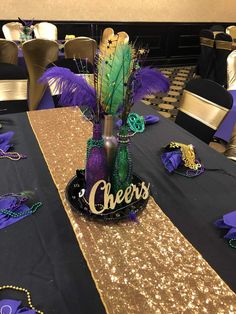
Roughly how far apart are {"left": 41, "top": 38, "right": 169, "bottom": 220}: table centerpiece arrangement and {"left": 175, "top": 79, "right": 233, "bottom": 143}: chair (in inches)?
30.9

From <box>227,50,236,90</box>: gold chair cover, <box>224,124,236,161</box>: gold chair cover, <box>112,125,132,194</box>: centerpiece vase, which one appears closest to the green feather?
<box>112,125,132,194</box>: centerpiece vase

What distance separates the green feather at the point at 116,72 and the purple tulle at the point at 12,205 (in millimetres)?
441

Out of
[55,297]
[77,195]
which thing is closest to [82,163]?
[77,195]

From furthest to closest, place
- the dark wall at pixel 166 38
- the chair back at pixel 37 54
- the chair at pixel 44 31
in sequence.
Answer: the dark wall at pixel 166 38, the chair at pixel 44 31, the chair back at pixel 37 54

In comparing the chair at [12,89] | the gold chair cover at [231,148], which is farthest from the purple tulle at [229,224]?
the chair at [12,89]

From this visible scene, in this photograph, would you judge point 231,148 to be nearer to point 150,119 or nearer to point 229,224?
point 150,119

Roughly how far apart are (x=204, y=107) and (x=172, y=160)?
0.63 metres

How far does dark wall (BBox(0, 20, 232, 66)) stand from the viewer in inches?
204

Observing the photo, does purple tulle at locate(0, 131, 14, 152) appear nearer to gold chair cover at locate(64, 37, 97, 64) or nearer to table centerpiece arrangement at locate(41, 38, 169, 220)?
table centerpiece arrangement at locate(41, 38, 169, 220)

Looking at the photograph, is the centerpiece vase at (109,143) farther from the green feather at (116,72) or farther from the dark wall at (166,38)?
the dark wall at (166,38)

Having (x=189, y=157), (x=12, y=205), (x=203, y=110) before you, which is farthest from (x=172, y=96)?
(x=12, y=205)

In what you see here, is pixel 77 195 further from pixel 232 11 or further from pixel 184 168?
pixel 232 11

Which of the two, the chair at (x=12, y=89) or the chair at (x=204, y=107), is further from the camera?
the chair at (x=12, y=89)

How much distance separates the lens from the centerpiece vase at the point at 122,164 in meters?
0.85
